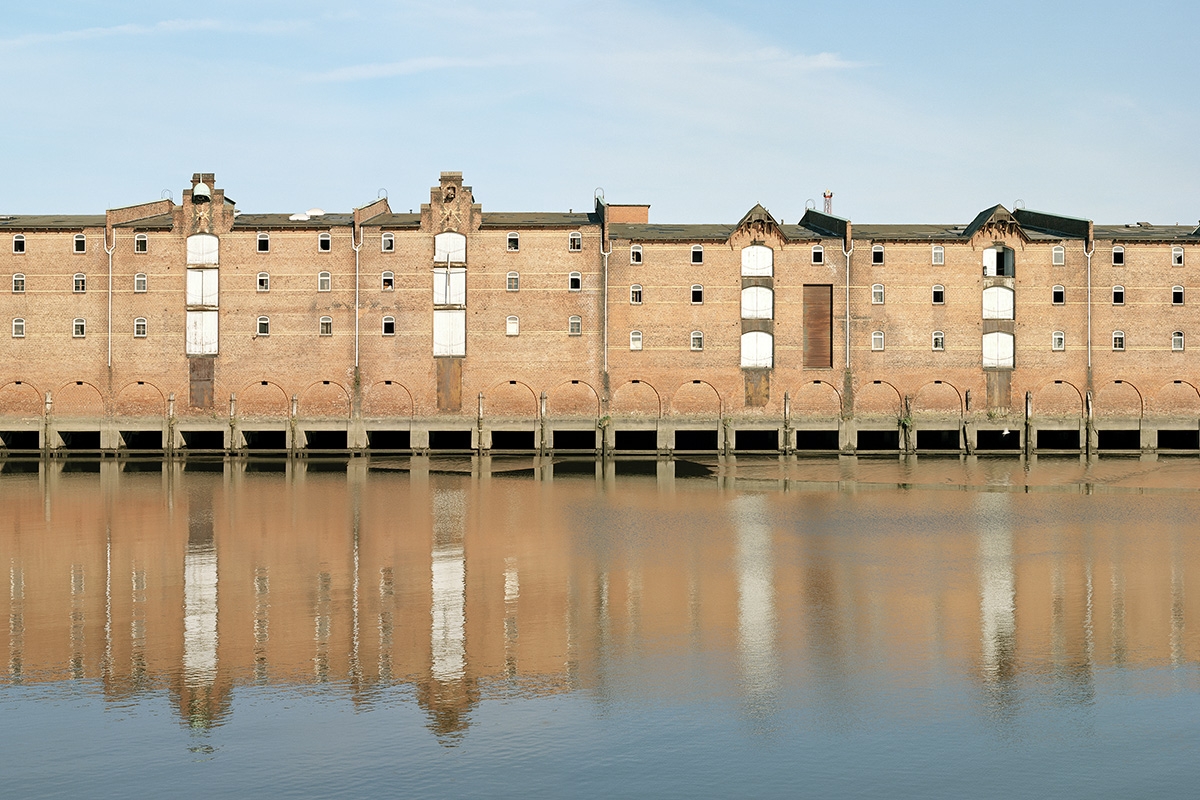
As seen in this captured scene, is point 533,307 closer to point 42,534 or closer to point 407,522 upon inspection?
point 407,522

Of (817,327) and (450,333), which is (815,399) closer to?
(817,327)

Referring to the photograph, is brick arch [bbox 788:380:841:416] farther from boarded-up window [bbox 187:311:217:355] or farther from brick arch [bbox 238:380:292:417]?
boarded-up window [bbox 187:311:217:355]

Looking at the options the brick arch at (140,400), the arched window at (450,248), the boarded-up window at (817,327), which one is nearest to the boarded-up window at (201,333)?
the brick arch at (140,400)

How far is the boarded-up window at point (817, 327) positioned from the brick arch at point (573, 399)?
11345mm

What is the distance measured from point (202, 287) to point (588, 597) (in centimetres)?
4659

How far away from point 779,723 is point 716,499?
2744cm

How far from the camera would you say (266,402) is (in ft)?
209

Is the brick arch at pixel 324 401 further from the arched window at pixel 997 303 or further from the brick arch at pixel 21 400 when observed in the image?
the arched window at pixel 997 303

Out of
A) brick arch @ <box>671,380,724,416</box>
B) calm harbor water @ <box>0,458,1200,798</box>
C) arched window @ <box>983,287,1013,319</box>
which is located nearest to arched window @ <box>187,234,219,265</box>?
brick arch @ <box>671,380,724,416</box>

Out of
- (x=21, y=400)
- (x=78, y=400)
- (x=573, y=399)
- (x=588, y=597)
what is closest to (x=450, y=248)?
(x=573, y=399)

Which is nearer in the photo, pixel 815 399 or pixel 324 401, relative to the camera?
pixel 324 401

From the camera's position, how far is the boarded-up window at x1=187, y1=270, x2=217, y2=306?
63.8 meters

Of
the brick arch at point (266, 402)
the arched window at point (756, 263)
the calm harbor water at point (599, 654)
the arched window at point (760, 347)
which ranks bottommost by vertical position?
the calm harbor water at point (599, 654)

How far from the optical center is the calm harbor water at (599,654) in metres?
13.6
